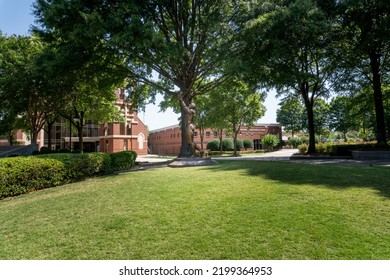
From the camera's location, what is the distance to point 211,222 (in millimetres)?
4902

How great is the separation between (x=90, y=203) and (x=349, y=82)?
2347cm

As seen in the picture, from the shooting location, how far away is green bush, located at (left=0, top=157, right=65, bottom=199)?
8672mm

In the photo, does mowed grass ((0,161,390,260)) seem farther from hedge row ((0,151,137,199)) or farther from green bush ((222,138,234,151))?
green bush ((222,138,234,151))

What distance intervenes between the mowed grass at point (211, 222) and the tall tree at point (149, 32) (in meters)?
8.46

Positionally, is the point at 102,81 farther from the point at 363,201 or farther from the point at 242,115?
the point at 242,115

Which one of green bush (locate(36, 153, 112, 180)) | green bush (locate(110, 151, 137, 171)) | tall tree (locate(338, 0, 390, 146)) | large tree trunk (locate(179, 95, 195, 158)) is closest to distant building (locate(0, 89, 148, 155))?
large tree trunk (locate(179, 95, 195, 158))

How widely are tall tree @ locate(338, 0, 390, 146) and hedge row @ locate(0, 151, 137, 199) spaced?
1849 cm

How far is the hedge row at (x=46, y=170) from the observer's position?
878 cm

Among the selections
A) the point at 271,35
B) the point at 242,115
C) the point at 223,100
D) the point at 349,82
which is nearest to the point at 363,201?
the point at 271,35

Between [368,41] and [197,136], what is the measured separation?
39.5 m

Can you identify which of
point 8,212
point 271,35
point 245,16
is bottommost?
point 8,212

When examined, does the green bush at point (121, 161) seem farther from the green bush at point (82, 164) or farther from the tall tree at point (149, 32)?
the tall tree at point (149, 32)

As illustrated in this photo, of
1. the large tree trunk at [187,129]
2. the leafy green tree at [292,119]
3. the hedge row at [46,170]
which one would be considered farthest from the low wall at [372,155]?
the leafy green tree at [292,119]

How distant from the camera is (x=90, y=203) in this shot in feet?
22.5
